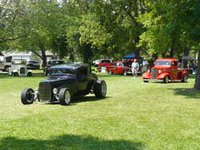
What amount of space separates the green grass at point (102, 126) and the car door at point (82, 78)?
1884 millimetres

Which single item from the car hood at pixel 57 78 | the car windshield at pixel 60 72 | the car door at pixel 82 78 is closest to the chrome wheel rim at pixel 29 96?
the car hood at pixel 57 78

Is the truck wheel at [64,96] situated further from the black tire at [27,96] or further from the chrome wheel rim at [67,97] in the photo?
the black tire at [27,96]

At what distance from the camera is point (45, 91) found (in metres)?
17.1

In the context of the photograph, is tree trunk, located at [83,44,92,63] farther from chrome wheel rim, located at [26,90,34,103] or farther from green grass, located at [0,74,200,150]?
green grass, located at [0,74,200,150]

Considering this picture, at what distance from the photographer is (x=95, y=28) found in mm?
50438

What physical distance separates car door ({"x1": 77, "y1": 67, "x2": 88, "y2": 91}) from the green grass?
1884 mm

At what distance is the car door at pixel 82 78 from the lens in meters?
18.2

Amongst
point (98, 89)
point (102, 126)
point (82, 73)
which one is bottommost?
point (102, 126)

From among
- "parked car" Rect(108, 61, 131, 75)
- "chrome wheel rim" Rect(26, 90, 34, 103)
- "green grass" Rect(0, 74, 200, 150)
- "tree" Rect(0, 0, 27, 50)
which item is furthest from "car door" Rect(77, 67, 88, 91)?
"parked car" Rect(108, 61, 131, 75)

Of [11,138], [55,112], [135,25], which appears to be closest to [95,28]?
[135,25]

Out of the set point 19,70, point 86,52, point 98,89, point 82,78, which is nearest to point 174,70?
point 98,89

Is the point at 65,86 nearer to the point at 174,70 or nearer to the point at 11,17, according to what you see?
the point at 174,70

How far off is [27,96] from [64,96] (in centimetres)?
167

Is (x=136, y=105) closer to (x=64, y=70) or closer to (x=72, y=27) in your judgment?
(x=64, y=70)
